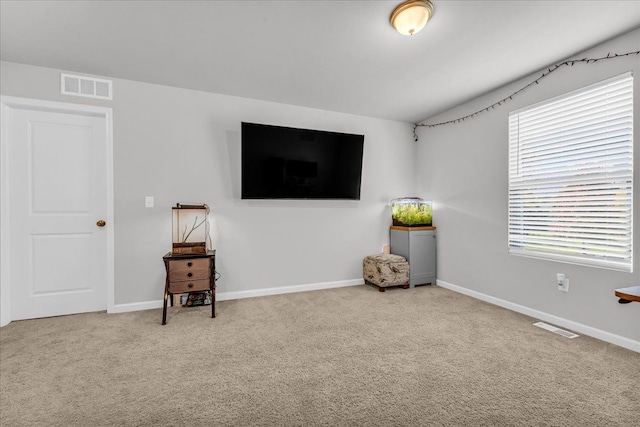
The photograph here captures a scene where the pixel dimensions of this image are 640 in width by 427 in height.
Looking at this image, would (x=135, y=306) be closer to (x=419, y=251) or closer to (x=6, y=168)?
(x=6, y=168)

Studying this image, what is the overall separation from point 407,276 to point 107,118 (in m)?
3.95

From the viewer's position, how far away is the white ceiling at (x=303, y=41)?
2045mm

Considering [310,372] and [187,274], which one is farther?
[187,274]

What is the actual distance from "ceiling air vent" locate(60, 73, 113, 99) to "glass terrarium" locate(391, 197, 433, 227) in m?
3.74

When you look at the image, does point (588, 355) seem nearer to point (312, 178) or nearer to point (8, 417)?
point (312, 178)

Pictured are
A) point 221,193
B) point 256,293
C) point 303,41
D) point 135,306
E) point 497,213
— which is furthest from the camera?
point 256,293

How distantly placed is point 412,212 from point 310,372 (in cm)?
290

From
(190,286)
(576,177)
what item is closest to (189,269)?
(190,286)

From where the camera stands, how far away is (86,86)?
3.03 m

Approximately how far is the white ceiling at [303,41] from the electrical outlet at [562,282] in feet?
6.43

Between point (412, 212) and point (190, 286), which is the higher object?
point (412, 212)

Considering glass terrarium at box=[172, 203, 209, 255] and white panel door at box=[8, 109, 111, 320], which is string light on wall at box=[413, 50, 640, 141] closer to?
glass terrarium at box=[172, 203, 209, 255]

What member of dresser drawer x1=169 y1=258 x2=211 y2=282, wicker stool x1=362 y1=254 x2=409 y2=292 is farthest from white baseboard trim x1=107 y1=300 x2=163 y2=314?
wicker stool x1=362 y1=254 x2=409 y2=292

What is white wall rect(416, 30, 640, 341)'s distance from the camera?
238cm
